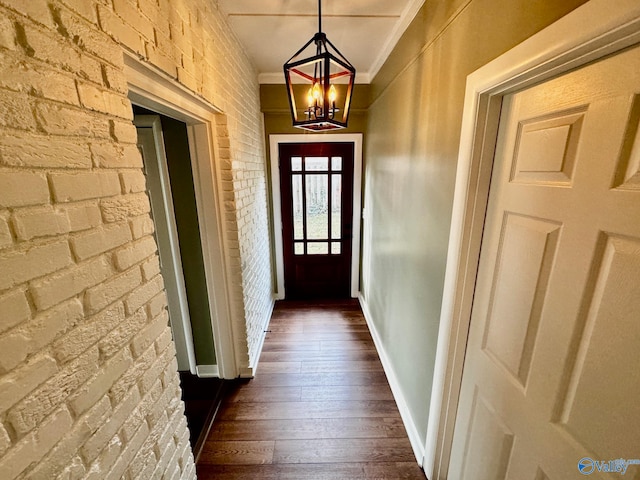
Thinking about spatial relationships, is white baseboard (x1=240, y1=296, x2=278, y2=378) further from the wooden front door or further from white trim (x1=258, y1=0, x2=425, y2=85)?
white trim (x1=258, y1=0, x2=425, y2=85)

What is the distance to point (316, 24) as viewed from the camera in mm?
1743

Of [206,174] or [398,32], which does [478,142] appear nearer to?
[398,32]

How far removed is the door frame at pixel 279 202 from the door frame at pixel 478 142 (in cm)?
209

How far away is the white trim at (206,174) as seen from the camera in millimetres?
1001

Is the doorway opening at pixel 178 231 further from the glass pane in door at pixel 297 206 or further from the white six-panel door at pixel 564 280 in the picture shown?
the white six-panel door at pixel 564 280

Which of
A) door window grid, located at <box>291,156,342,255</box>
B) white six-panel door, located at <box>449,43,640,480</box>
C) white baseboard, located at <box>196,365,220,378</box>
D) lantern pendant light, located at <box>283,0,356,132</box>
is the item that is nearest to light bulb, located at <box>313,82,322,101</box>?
lantern pendant light, located at <box>283,0,356,132</box>

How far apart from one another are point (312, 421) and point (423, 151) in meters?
1.90

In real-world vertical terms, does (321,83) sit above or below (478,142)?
above

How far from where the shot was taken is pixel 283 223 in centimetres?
326

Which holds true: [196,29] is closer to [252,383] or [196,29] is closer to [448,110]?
[448,110]

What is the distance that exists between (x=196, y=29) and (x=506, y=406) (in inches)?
83.6

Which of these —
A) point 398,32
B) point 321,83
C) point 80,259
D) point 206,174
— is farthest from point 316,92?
point 80,259

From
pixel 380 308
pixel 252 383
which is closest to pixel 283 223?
pixel 380 308

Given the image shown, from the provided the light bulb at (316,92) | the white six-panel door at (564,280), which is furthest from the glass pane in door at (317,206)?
the white six-panel door at (564,280)
